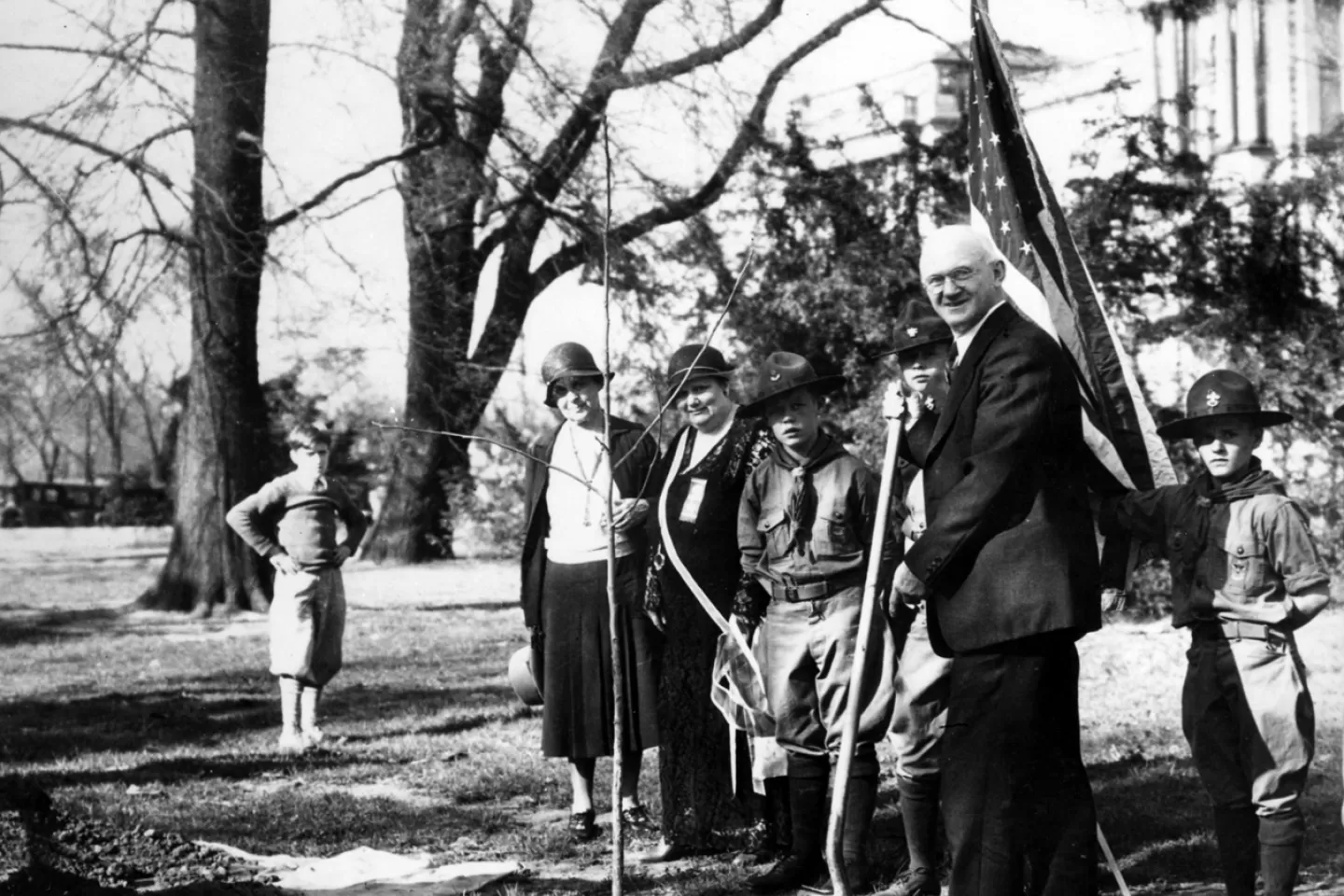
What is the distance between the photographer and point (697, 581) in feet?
19.1

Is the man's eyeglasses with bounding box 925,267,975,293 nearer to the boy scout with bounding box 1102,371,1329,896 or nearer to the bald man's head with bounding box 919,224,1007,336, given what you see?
the bald man's head with bounding box 919,224,1007,336

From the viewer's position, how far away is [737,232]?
560 inches

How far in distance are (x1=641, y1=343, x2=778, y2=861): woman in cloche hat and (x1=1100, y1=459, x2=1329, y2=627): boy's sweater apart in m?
1.50

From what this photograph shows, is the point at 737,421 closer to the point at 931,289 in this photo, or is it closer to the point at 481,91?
the point at 931,289

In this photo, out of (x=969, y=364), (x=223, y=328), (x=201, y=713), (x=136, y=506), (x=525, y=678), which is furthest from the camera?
(x=136, y=506)

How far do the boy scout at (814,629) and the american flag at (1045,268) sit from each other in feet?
2.85

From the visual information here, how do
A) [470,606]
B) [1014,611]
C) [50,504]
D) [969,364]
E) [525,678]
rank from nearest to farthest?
1. [1014,611]
2. [969,364]
3. [525,678]
4. [470,606]
5. [50,504]

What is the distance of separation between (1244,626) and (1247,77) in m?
12.0

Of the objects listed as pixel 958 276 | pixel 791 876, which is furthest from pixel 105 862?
pixel 958 276

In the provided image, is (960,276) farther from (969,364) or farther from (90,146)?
(90,146)

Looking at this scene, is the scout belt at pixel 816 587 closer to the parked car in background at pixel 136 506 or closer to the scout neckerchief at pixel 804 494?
the scout neckerchief at pixel 804 494

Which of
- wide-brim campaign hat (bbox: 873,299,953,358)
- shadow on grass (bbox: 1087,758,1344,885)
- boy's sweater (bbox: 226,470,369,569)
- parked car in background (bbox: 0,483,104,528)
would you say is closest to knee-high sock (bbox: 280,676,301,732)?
boy's sweater (bbox: 226,470,369,569)

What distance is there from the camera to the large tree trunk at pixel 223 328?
16.6m

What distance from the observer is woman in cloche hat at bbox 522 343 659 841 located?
6301 mm
